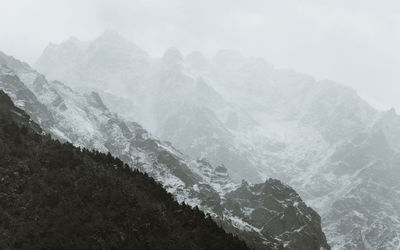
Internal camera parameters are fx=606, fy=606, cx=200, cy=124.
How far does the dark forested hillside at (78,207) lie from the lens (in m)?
81.1

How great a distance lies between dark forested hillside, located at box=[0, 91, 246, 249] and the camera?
266ft

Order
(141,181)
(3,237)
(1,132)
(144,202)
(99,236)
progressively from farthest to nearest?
(141,181), (1,132), (144,202), (99,236), (3,237)

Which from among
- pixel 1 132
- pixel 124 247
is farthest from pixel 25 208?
pixel 1 132

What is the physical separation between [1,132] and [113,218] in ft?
94.5

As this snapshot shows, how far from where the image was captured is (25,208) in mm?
85062

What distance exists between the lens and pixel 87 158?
10506 centimetres

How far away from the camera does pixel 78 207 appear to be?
289ft

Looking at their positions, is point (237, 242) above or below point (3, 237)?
above

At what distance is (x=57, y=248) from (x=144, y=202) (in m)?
18.6

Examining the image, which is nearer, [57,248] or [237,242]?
[57,248]

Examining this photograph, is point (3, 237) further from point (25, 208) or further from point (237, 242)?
point (237, 242)

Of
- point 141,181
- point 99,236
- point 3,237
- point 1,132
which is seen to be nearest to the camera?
point 3,237

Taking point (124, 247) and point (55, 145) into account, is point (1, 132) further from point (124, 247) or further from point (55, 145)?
point (124, 247)

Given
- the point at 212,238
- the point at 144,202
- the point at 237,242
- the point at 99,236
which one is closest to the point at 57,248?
the point at 99,236
